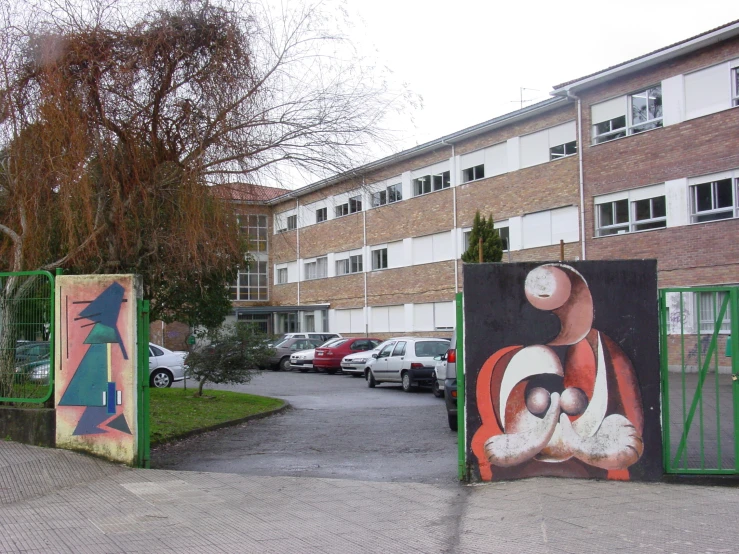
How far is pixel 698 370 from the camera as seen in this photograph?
819cm

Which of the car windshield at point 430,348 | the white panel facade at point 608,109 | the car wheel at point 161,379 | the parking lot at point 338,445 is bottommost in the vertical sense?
the parking lot at point 338,445

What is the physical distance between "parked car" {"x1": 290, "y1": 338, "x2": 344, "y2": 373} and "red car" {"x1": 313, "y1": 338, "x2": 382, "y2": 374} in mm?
940

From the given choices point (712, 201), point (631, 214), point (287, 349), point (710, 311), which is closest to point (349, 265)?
point (287, 349)

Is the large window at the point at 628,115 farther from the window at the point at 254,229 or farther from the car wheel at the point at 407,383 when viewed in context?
the window at the point at 254,229

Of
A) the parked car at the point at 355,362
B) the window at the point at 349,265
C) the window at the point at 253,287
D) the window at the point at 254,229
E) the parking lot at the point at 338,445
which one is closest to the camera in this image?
the parking lot at the point at 338,445

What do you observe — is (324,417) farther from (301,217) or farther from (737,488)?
(737,488)

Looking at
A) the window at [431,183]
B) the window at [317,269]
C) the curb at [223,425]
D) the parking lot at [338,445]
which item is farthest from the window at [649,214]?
the window at [317,269]

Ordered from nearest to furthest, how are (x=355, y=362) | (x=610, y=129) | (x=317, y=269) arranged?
(x=610, y=129) < (x=355, y=362) < (x=317, y=269)

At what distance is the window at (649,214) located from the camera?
25797 millimetres

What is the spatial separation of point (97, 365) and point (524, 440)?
16.2ft

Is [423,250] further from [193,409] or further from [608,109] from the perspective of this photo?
[193,409]

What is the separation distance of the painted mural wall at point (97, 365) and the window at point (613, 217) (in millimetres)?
21418

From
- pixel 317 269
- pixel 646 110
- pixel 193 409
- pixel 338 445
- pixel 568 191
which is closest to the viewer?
pixel 338 445

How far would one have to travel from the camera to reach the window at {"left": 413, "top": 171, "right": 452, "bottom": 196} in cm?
3588
